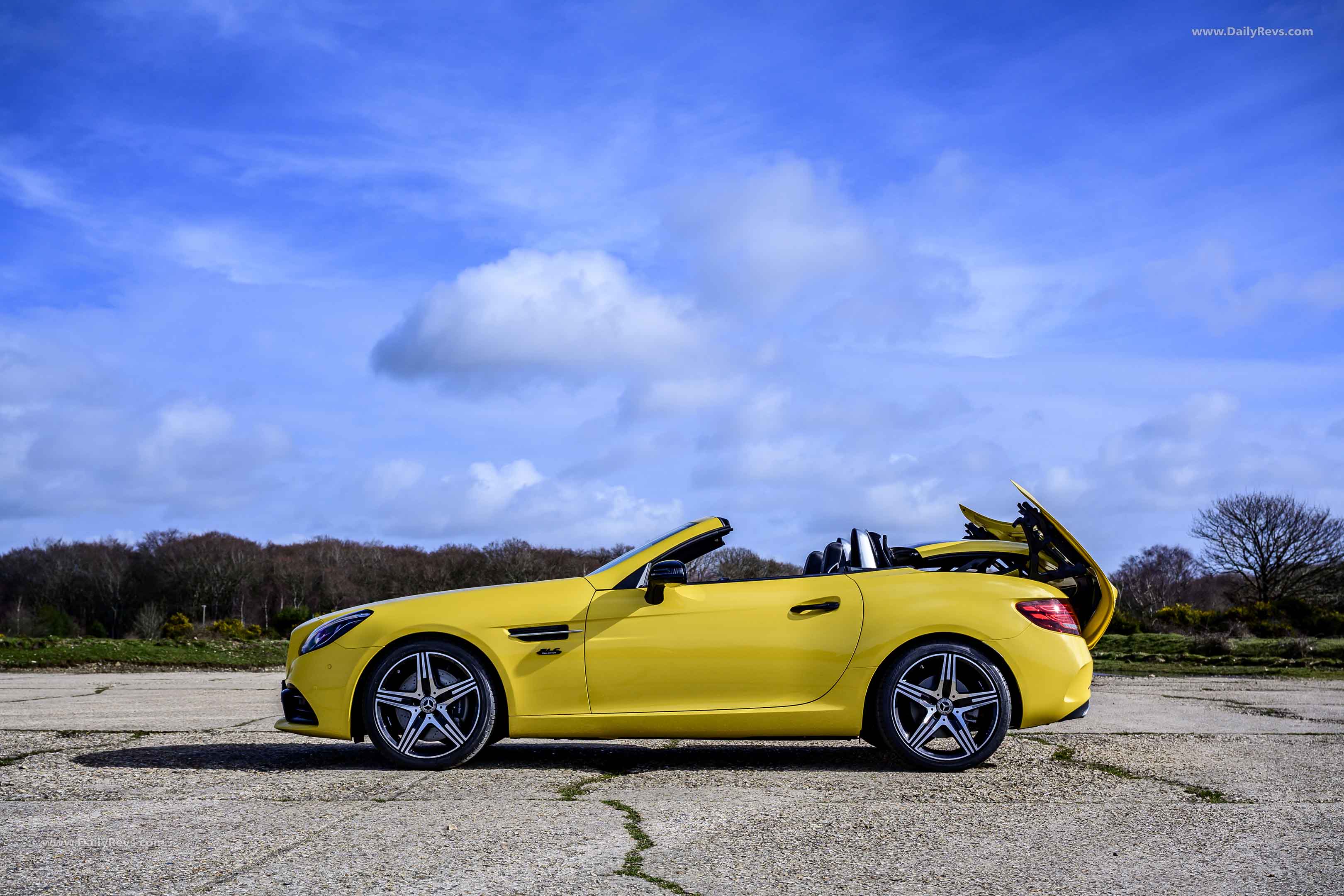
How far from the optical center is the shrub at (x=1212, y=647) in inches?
862

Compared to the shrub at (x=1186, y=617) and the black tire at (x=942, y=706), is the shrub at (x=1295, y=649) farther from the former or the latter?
the black tire at (x=942, y=706)

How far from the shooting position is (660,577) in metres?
6.04

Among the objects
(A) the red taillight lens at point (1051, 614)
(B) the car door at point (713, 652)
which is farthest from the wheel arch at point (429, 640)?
(A) the red taillight lens at point (1051, 614)

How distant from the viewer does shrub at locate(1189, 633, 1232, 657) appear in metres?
21.9

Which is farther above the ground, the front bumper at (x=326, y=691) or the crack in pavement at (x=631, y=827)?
the front bumper at (x=326, y=691)

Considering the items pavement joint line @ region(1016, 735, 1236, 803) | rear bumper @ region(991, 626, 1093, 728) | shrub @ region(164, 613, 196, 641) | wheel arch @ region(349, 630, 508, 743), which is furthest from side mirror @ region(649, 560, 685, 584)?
shrub @ region(164, 613, 196, 641)

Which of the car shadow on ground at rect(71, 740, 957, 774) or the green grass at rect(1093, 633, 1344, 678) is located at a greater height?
the car shadow on ground at rect(71, 740, 957, 774)

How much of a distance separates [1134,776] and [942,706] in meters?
1.06

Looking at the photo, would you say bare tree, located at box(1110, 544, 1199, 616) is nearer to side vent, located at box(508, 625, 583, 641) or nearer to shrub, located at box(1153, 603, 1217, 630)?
shrub, located at box(1153, 603, 1217, 630)

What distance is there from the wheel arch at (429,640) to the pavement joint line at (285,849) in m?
0.72

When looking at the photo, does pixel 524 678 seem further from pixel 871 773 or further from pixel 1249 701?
pixel 1249 701

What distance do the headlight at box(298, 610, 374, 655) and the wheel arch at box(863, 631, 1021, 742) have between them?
2902 mm

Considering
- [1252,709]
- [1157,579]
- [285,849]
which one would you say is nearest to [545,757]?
[285,849]

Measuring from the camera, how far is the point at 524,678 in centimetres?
608
